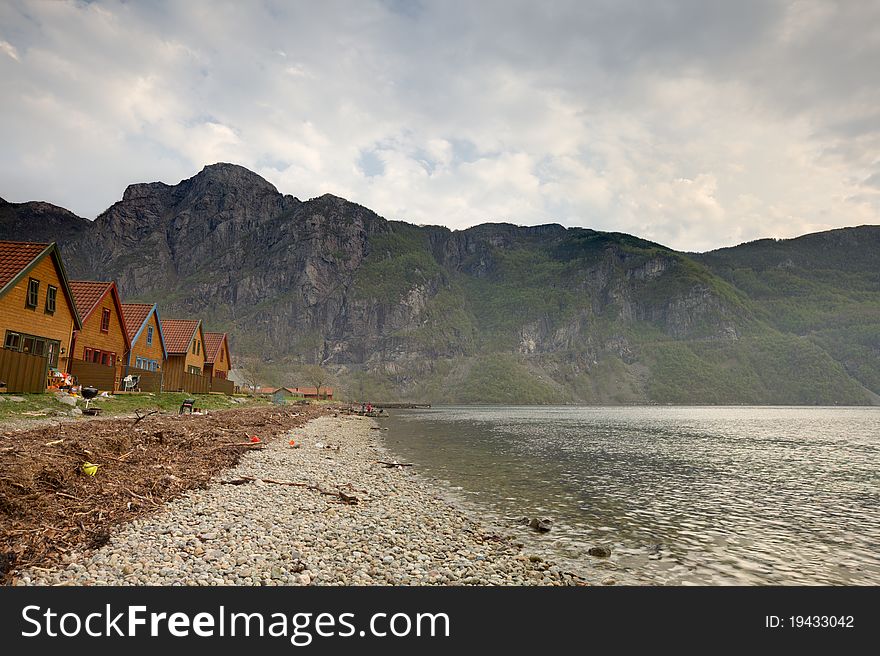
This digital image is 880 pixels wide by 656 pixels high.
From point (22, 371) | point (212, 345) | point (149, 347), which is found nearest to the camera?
point (22, 371)

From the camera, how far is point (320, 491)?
50.9 ft

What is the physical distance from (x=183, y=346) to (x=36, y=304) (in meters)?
26.9

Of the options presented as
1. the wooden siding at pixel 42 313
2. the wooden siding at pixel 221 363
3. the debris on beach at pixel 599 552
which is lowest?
the debris on beach at pixel 599 552

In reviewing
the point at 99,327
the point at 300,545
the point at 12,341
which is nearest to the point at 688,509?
the point at 300,545

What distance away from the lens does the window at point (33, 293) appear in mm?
29611

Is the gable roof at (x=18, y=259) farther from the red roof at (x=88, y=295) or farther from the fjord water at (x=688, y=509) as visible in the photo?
the fjord water at (x=688, y=509)

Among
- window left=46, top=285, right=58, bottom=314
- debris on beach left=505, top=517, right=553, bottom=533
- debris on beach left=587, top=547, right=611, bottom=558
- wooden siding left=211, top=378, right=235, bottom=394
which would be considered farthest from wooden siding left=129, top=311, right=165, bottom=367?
debris on beach left=587, top=547, right=611, bottom=558

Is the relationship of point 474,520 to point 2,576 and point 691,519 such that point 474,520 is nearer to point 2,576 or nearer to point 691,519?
point 691,519

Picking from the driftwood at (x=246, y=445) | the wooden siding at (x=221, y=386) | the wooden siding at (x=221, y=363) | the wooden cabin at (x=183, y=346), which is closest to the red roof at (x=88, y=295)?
the wooden cabin at (x=183, y=346)

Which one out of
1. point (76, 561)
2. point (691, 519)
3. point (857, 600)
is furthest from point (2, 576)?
point (691, 519)

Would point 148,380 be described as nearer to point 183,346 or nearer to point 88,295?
point 88,295

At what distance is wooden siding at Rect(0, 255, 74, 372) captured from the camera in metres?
28.1

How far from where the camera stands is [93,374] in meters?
34.8

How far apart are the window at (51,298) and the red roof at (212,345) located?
1329 inches
